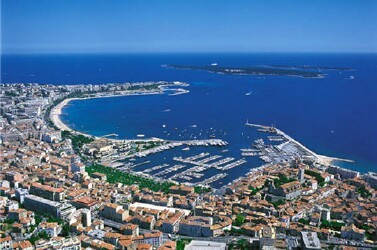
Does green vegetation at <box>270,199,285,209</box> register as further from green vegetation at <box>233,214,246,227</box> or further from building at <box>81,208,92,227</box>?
building at <box>81,208,92,227</box>

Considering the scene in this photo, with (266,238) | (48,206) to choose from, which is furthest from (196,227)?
(48,206)

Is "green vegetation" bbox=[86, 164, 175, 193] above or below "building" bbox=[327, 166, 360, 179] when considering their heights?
below

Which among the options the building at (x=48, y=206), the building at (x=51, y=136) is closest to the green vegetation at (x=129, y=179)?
the building at (x=48, y=206)

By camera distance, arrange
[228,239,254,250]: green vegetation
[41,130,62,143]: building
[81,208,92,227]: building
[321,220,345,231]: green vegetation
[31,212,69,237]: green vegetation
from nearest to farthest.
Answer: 1. [228,239,254,250]: green vegetation
2. [31,212,69,237]: green vegetation
3. [81,208,92,227]: building
4. [321,220,345,231]: green vegetation
5. [41,130,62,143]: building

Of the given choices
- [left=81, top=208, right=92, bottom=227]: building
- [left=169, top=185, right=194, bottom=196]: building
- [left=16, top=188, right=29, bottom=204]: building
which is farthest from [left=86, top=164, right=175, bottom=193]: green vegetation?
[left=81, top=208, right=92, bottom=227]: building

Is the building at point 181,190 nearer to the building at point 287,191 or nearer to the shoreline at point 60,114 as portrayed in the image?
the building at point 287,191

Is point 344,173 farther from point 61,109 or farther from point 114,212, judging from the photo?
point 61,109
